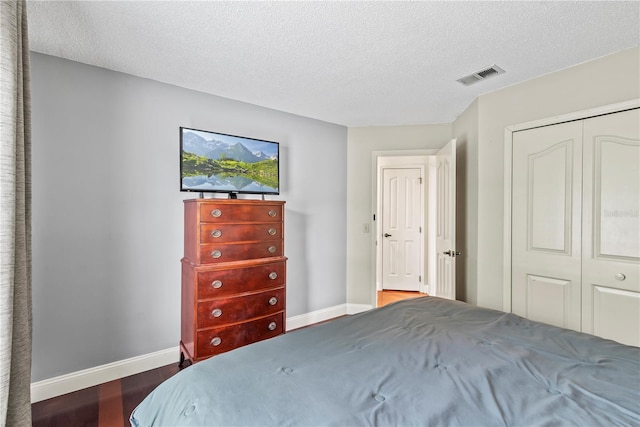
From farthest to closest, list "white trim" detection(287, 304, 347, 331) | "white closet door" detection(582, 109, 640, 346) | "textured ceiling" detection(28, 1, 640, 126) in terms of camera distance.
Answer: "white trim" detection(287, 304, 347, 331), "white closet door" detection(582, 109, 640, 346), "textured ceiling" detection(28, 1, 640, 126)

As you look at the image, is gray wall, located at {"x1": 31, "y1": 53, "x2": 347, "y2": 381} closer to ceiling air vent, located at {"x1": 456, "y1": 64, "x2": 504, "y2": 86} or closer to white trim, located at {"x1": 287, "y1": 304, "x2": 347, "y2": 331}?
white trim, located at {"x1": 287, "y1": 304, "x2": 347, "y2": 331}

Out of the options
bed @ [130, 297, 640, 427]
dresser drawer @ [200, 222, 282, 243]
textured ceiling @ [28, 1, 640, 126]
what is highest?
textured ceiling @ [28, 1, 640, 126]

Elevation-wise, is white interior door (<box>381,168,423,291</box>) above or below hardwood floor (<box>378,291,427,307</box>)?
above

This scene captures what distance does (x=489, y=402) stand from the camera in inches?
37.9

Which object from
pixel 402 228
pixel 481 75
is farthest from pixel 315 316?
pixel 481 75

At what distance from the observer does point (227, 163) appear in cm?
287

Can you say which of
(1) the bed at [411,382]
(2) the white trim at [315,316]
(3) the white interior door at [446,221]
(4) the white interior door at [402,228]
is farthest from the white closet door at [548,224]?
(4) the white interior door at [402,228]

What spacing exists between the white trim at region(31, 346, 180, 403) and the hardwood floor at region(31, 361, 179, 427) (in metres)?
0.04

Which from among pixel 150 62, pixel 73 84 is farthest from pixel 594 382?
pixel 73 84

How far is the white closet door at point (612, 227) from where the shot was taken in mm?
2094

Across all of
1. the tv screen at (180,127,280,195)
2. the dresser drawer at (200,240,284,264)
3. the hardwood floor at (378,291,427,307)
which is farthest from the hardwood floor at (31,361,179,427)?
the hardwood floor at (378,291,427,307)

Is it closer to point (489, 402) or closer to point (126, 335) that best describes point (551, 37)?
point (489, 402)

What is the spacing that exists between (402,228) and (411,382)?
14.1 ft

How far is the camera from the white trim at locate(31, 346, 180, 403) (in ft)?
7.03
